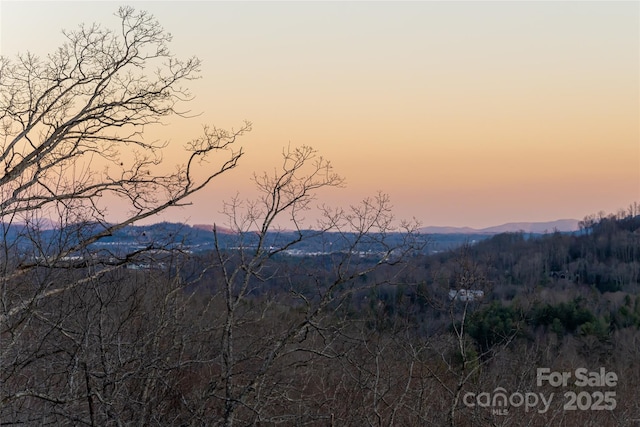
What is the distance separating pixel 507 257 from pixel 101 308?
82.3m

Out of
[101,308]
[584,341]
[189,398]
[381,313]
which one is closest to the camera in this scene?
[101,308]

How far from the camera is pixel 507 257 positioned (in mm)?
84625

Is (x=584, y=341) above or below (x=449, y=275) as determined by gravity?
below

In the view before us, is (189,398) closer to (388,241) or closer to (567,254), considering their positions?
(388,241)

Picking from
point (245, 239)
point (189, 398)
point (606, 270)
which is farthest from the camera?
point (606, 270)

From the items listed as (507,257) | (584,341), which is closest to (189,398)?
(584,341)

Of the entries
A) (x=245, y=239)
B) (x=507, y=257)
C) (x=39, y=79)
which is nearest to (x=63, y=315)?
(x=245, y=239)

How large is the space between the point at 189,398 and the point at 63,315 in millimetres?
2733

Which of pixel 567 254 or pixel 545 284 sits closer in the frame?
pixel 545 284

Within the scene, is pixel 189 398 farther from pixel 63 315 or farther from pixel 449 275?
pixel 449 275

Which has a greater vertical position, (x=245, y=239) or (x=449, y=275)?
(x=245, y=239)

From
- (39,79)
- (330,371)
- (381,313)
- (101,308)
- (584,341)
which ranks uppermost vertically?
(39,79)

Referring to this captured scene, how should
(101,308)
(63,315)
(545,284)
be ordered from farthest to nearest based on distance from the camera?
(545,284) → (63,315) → (101,308)

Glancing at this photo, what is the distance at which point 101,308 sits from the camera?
21.8ft
